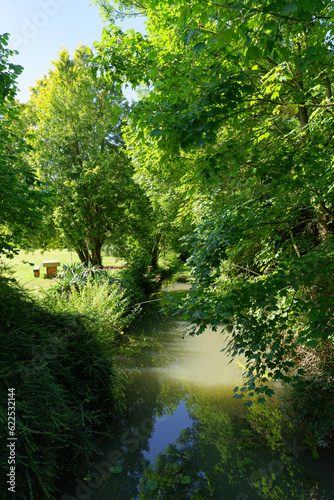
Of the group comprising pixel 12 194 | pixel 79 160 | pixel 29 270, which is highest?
pixel 79 160

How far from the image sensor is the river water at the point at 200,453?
4027 millimetres

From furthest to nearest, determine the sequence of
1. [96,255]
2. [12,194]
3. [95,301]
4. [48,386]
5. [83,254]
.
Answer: [83,254] → [96,255] → [95,301] → [12,194] → [48,386]

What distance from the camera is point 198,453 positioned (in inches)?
189

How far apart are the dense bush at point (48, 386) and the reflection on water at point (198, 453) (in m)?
0.53

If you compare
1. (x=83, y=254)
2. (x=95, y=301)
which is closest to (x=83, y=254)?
(x=83, y=254)

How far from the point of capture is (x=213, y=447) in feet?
16.1

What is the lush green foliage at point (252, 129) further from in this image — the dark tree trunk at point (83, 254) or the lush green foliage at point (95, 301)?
the dark tree trunk at point (83, 254)

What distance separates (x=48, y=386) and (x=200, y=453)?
2.72 m

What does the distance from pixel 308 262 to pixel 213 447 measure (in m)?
3.42

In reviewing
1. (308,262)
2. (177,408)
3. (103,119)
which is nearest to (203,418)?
(177,408)

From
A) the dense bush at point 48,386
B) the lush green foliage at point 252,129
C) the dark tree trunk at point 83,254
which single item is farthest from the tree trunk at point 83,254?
the lush green foliage at point 252,129

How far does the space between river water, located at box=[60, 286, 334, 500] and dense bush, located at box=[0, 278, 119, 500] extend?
0.46m

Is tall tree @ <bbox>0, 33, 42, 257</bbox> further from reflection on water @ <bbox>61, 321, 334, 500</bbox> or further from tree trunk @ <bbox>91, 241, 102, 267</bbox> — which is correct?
tree trunk @ <bbox>91, 241, 102, 267</bbox>

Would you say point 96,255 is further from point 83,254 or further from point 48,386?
point 48,386
